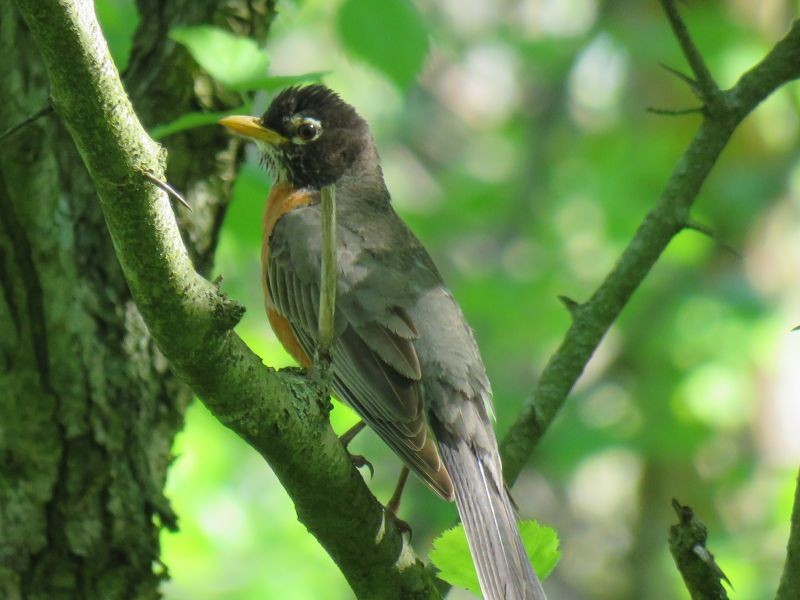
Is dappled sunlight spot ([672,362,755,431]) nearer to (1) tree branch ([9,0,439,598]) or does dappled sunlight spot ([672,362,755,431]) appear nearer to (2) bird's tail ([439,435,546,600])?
(2) bird's tail ([439,435,546,600])

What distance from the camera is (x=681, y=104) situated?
10.4 m

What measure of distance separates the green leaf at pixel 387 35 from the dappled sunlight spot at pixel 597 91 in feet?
23.6

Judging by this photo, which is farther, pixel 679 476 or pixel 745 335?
pixel 679 476

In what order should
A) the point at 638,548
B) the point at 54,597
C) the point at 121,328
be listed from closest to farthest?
the point at 54,597
the point at 121,328
the point at 638,548

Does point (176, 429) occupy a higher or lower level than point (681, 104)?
lower

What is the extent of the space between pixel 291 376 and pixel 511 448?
48.0 inches

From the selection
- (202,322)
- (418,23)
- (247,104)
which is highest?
(418,23)

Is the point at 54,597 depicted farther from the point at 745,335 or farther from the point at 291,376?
the point at 745,335

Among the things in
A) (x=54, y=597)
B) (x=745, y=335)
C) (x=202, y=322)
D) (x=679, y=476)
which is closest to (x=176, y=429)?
(x=54, y=597)

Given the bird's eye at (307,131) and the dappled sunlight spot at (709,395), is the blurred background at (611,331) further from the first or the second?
the bird's eye at (307,131)


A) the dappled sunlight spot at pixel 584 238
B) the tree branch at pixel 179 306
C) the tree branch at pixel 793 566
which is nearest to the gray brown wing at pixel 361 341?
the tree branch at pixel 179 306

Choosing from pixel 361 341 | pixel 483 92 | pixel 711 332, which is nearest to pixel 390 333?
pixel 361 341

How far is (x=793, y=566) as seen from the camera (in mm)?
2385

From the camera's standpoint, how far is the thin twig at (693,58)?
10.8 feet
